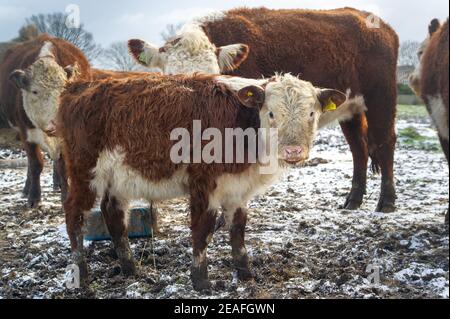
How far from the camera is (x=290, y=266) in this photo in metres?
4.74

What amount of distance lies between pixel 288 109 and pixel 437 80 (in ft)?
3.65

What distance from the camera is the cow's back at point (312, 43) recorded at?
6406 millimetres

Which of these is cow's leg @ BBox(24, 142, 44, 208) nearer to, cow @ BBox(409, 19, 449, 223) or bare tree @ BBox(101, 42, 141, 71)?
bare tree @ BBox(101, 42, 141, 71)

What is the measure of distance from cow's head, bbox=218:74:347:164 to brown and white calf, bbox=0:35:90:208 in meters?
3.58

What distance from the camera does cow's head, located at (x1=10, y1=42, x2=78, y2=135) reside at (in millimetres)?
6953

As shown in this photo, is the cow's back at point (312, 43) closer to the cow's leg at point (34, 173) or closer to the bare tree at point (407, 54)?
the bare tree at point (407, 54)

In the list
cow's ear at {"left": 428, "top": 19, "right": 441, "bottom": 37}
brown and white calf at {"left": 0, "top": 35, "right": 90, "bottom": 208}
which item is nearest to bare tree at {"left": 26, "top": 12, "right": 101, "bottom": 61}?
brown and white calf at {"left": 0, "top": 35, "right": 90, "bottom": 208}

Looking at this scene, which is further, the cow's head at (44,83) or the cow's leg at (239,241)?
the cow's head at (44,83)

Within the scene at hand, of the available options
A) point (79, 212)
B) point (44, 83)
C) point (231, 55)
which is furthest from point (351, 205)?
point (44, 83)

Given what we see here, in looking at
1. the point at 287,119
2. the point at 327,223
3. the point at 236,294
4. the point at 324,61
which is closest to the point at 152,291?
the point at 236,294

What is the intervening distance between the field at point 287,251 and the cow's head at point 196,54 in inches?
69.8

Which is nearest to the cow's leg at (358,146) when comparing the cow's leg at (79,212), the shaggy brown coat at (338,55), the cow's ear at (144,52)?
the shaggy brown coat at (338,55)

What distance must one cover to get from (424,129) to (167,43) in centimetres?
738

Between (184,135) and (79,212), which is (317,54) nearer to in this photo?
(184,135)
